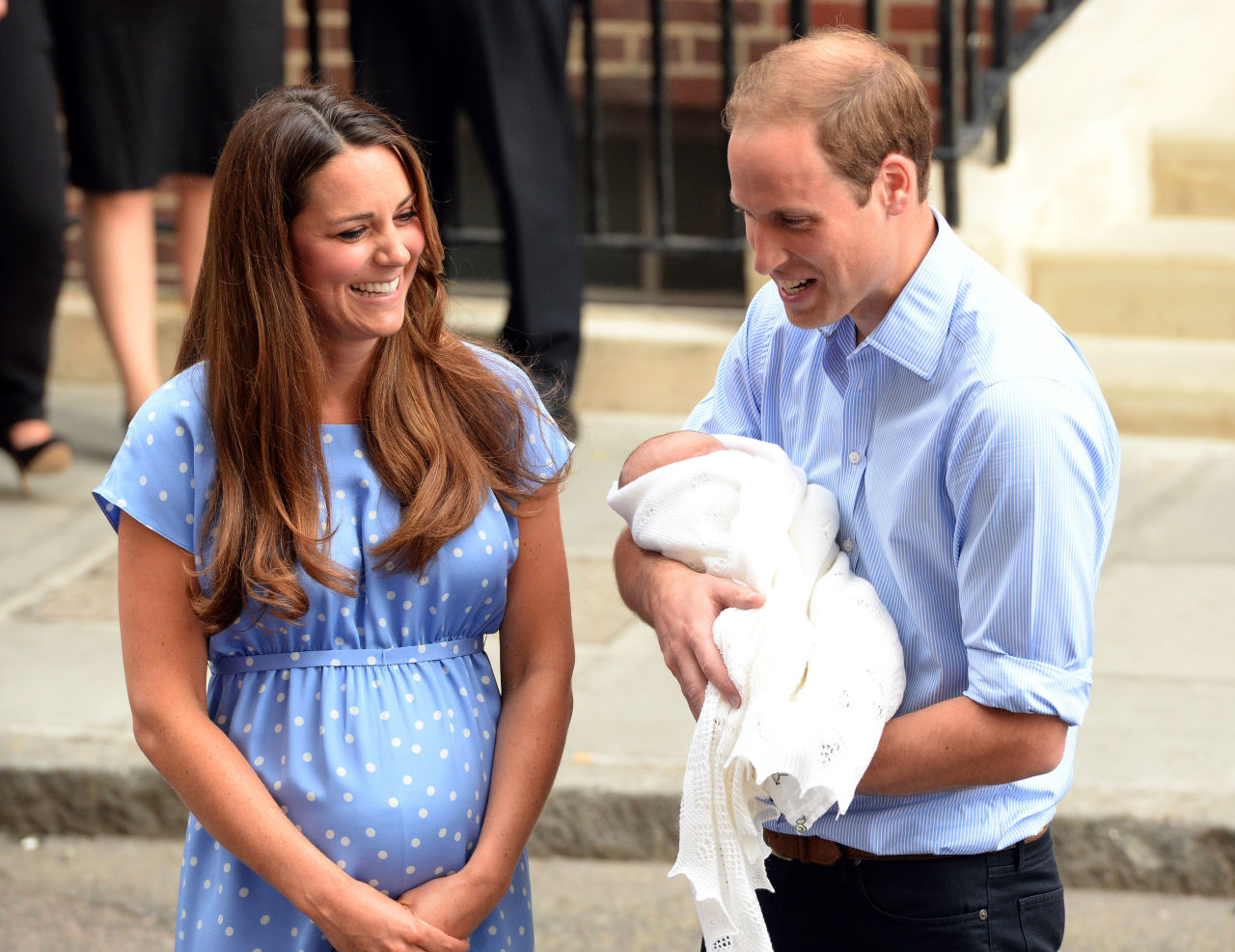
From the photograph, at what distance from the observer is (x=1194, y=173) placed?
21.7 feet

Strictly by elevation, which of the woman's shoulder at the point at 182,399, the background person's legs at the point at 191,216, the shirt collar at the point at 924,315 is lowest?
the background person's legs at the point at 191,216

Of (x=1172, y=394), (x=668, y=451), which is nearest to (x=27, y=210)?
(x=668, y=451)

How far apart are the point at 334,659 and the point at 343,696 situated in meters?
0.05

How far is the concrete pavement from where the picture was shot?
3404mm

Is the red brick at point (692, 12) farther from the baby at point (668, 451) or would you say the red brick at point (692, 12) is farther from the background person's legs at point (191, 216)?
the baby at point (668, 451)

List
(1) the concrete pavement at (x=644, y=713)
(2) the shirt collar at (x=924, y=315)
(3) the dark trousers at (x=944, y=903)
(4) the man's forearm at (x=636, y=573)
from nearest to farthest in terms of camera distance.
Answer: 1. (2) the shirt collar at (x=924, y=315)
2. (3) the dark trousers at (x=944, y=903)
3. (4) the man's forearm at (x=636, y=573)
4. (1) the concrete pavement at (x=644, y=713)

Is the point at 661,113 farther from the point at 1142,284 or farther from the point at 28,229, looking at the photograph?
the point at 28,229

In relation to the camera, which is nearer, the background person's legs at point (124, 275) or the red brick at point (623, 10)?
the background person's legs at point (124, 275)

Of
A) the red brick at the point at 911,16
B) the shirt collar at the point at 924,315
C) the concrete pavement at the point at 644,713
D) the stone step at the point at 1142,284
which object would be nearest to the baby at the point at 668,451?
the shirt collar at the point at 924,315

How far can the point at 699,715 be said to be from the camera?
1943mm

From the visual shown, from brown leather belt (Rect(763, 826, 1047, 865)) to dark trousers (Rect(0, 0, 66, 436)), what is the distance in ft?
12.0

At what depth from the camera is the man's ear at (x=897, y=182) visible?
70.2 inches

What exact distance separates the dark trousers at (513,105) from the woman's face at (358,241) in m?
2.83

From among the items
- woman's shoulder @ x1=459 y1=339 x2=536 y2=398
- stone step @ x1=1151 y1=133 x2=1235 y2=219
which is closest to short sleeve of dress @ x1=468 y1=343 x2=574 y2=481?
woman's shoulder @ x1=459 y1=339 x2=536 y2=398
